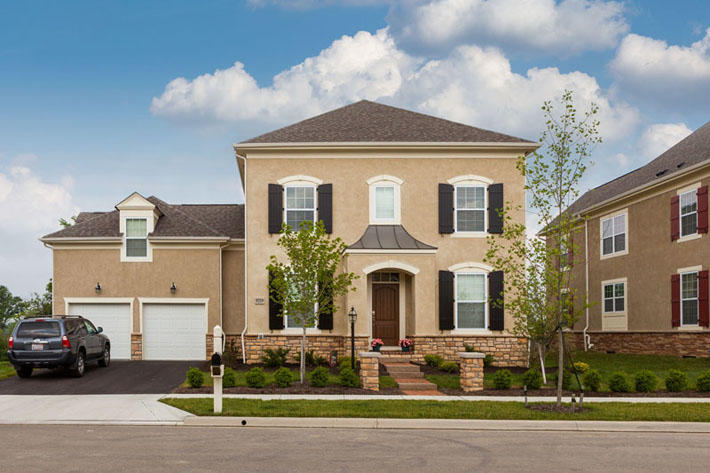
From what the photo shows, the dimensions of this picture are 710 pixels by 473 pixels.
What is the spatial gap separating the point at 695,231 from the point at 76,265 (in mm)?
20607

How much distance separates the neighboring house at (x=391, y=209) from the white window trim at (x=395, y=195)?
0.03 meters

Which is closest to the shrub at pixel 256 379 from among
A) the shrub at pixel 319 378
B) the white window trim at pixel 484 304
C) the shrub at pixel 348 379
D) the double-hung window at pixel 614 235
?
the shrub at pixel 319 378

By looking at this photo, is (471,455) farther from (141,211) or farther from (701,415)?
(141,211)

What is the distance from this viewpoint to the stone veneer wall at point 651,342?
23.2 metres

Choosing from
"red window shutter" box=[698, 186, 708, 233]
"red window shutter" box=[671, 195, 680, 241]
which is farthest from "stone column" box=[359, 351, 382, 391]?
"red window shutter" box=[671, 195, 680, 241]

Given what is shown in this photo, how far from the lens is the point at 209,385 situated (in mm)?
17250

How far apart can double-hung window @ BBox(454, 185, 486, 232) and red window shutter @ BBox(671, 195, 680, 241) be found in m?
6.59

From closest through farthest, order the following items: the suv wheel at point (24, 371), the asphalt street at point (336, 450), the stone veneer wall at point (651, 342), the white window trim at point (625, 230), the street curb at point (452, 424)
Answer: the asphalt street at point (336, 450), the street curb at point (452, 424), the suv wheel at point (24, 371), the stone veneer wall at point (651, 342), the white window trim at point (625, 230)

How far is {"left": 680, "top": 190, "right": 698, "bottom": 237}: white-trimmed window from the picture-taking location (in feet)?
76.9

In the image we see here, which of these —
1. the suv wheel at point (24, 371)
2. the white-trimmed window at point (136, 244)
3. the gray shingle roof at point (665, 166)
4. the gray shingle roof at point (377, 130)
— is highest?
the gray shingle roof at point (377, 130)

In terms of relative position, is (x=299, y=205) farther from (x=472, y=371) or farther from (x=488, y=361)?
(x=472, y=371)

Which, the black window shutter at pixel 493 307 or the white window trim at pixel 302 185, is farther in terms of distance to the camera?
the white window trim at pixel 302 185

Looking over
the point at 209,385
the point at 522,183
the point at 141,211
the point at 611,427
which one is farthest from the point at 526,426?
the point at 141,211

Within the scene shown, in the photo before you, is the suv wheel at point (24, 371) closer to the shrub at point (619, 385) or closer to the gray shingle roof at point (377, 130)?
the gray shingle roof at point (377, 130)
